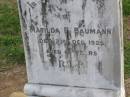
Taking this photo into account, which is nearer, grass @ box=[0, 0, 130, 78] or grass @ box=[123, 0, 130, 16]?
grass @ box=[0, 0, 130, 78]

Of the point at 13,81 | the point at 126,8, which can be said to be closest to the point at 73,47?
the point at 13,81

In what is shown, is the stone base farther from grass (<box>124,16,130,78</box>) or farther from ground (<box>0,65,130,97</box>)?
grass (<box>124,16,130,78</box>)

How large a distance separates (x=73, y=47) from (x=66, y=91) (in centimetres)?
43

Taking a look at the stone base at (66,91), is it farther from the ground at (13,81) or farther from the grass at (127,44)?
the grass at (127,44)

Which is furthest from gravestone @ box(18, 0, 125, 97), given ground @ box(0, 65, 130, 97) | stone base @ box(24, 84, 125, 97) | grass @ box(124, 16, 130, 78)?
grass @ box(124, 16, 130, 78)

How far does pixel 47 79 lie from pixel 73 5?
0.79m

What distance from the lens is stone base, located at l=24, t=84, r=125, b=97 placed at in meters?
3.38

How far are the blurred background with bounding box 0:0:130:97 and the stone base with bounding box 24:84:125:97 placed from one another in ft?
4.13

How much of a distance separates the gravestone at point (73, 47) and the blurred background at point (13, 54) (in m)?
1.29

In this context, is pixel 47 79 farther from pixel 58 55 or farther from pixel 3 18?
pixel 3 18

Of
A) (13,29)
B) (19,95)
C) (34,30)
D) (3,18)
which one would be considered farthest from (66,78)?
(3,18)

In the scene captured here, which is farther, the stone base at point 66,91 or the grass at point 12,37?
the grass at point 12,37

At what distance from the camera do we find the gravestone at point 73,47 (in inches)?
126

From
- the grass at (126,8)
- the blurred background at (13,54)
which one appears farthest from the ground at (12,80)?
the grass at (126,8)
